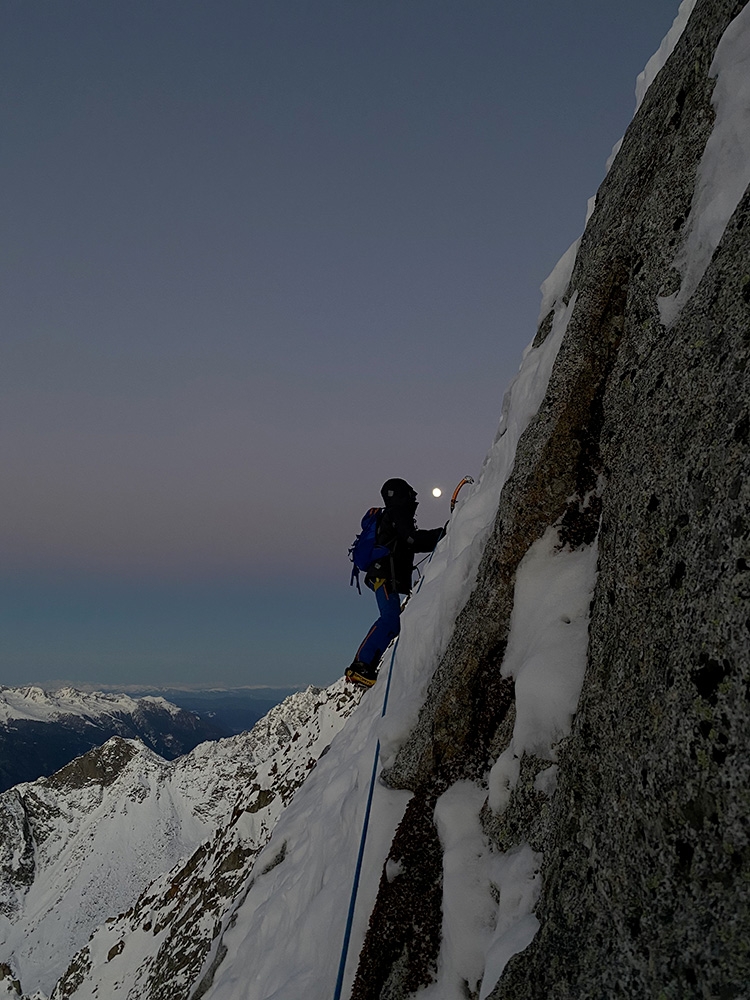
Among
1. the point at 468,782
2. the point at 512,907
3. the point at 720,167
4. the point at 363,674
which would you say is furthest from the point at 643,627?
the point at 363,674

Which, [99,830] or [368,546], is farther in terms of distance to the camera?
[99,830]

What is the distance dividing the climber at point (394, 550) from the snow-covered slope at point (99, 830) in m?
99.9

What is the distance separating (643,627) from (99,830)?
18051 cm

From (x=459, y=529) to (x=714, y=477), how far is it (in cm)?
618

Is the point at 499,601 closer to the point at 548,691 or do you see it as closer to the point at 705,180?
the point at 548,691

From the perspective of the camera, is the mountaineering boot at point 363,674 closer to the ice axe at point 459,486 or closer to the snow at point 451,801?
the snow at point 451,801

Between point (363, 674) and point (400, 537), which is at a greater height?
point (400, 537)

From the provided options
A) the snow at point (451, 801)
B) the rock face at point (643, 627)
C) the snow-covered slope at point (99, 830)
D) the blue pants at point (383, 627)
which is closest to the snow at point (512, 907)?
the snow at point (451, 801)

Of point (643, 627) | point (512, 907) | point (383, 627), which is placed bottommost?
point (512, 907)

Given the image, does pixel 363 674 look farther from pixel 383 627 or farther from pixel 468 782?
pixel 468 782

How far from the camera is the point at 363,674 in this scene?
1197cm

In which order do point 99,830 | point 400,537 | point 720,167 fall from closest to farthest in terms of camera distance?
point 720,167, point 400,537, point 99,830

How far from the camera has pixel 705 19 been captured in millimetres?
4578

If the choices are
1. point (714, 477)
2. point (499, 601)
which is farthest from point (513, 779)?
point (714, 477)
